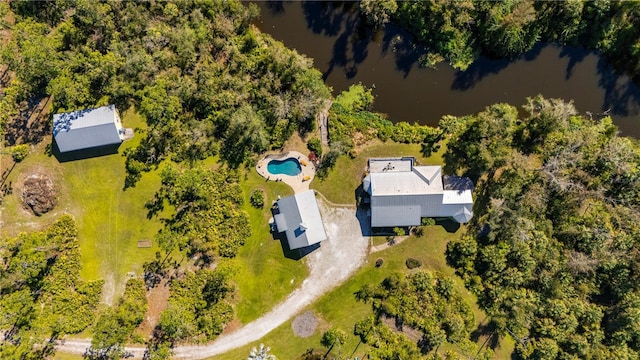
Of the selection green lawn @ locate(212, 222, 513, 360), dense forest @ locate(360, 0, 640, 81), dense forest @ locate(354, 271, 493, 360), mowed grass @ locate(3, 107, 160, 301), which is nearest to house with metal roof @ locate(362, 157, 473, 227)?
green lawn @ locate(212, 222, 513, 360)

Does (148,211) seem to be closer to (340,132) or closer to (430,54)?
(340,132)

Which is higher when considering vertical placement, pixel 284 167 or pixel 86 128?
pixel 86 128

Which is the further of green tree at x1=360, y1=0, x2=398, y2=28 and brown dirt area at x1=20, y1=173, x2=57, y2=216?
green tree at x1=360, y1=0, x2=398, y2=28

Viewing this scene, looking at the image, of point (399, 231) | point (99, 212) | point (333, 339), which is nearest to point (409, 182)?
point (399, 231)

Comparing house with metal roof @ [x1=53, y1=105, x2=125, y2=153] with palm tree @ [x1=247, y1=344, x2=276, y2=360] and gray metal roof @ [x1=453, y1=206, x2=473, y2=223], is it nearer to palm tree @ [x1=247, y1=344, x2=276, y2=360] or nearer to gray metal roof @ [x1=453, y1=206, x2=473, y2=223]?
palm tree @ [x1=247, y1=344, x2=276, y2=360]

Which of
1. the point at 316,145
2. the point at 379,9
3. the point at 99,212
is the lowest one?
the point at 99,212

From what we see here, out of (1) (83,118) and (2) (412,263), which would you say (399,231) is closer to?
(2) (412,263)

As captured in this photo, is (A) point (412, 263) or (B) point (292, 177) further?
(B) point (292, 177)
